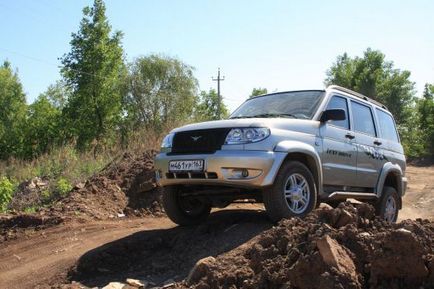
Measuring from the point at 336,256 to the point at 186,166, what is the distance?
275 centimetres

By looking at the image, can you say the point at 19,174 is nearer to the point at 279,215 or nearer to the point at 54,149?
the point at 54,149

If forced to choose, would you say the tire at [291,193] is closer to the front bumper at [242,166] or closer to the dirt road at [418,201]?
the front bumper at [242,166]

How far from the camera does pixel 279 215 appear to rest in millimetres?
5746

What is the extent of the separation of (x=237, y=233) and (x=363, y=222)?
1789 mm

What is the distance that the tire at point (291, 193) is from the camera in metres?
5.74

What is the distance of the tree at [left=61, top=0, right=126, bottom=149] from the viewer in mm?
31312

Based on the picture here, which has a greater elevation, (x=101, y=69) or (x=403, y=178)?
(x=101, y=69)

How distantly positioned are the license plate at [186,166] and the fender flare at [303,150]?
905mm

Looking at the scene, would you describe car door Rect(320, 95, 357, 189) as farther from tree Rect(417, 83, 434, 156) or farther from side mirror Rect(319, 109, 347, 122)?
tree Rect(417, 83, 434, 156)

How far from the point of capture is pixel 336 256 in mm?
3598

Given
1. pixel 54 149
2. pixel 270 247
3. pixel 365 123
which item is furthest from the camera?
pixel 54 149

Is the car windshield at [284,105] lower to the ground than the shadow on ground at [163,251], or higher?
higher

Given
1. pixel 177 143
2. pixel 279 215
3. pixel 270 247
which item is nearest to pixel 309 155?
pixel 279 215

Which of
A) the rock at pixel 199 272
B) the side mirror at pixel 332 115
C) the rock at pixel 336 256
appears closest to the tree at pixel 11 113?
the side mirror at pixel 332 115
